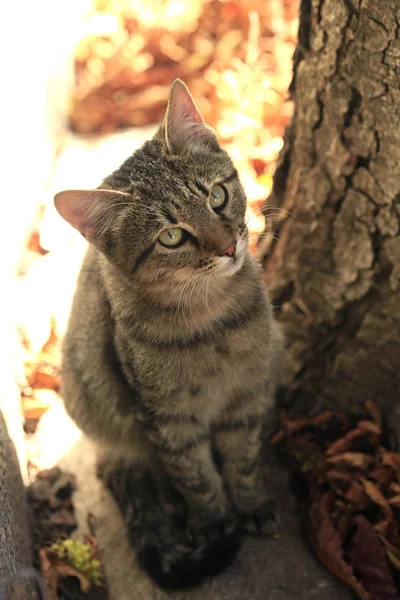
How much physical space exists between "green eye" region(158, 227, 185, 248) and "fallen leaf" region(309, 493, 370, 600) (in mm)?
1146

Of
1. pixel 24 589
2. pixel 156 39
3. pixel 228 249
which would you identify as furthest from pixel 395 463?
pixel 156 39

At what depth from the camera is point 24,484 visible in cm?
252

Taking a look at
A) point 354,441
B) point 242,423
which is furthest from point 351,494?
point 242,423

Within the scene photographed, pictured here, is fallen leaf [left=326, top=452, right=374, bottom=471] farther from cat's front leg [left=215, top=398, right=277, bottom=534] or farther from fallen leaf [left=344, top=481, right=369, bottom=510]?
cat's front leg [left=215, top=398, right=277, bottom=534]

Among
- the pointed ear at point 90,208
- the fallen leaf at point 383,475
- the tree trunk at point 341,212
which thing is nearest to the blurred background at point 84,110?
the tree trunk at point 341,212

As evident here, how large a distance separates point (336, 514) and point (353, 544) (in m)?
0.14

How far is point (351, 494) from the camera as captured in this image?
7.73 ft

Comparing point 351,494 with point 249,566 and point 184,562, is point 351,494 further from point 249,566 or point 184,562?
point 184,562

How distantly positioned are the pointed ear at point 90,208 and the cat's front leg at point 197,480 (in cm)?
73

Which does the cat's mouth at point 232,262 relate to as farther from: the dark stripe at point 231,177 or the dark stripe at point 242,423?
the dark stripe at point 242,423

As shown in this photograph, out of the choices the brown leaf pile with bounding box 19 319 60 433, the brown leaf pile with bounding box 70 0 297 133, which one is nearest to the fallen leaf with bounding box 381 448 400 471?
the brown leaf pile with bounding box 19 319 60 433

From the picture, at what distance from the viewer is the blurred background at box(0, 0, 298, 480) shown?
3.09m

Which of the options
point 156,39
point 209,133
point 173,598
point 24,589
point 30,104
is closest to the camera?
point 24,589

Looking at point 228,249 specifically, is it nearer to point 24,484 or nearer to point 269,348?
point 269,348
